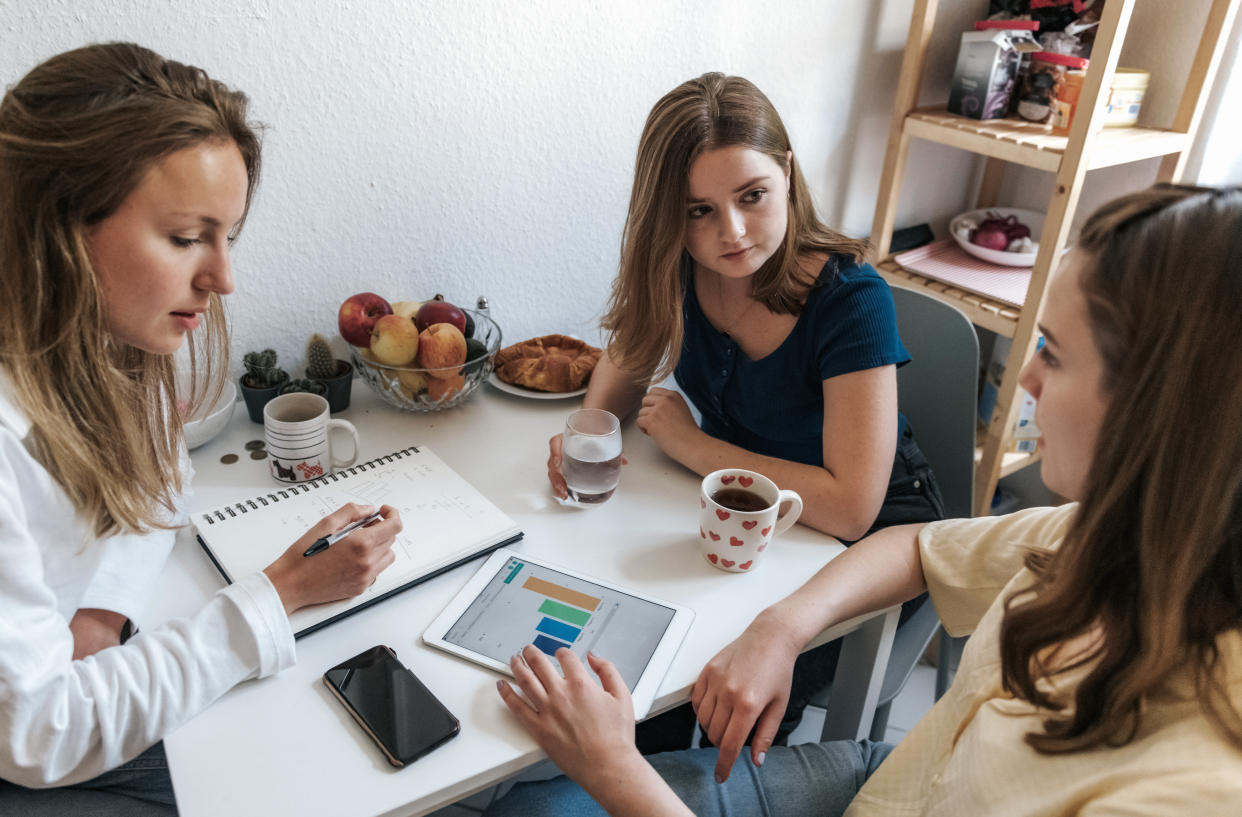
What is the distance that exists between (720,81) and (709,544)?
583mm

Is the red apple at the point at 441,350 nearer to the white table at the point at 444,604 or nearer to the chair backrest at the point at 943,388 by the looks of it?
the white table at the point at 444,604

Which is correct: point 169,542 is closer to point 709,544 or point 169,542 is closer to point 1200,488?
point 709,544

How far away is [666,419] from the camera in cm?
117

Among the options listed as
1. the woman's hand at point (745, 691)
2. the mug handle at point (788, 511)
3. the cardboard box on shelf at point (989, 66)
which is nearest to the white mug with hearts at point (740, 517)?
the mug handle at point (788, 511)

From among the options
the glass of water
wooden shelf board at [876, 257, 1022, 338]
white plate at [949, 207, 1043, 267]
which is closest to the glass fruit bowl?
the glass of water

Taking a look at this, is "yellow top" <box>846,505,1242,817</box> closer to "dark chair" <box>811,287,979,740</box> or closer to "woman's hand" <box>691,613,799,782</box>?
"woman's hand" <box>691,613,799,782</box>

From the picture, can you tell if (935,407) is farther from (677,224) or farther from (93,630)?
(93,630)

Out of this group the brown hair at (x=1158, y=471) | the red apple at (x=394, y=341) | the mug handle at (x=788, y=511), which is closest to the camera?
the brown hair at (x=1158, y=471)

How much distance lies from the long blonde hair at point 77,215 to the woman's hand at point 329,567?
141 millimetres

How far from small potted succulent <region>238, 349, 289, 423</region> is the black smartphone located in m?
0.51

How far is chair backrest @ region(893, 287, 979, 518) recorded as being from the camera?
1.26 m

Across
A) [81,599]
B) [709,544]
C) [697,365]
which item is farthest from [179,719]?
[697,365]

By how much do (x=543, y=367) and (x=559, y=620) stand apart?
534 millimetres

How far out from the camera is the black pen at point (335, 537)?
0.85 meters
